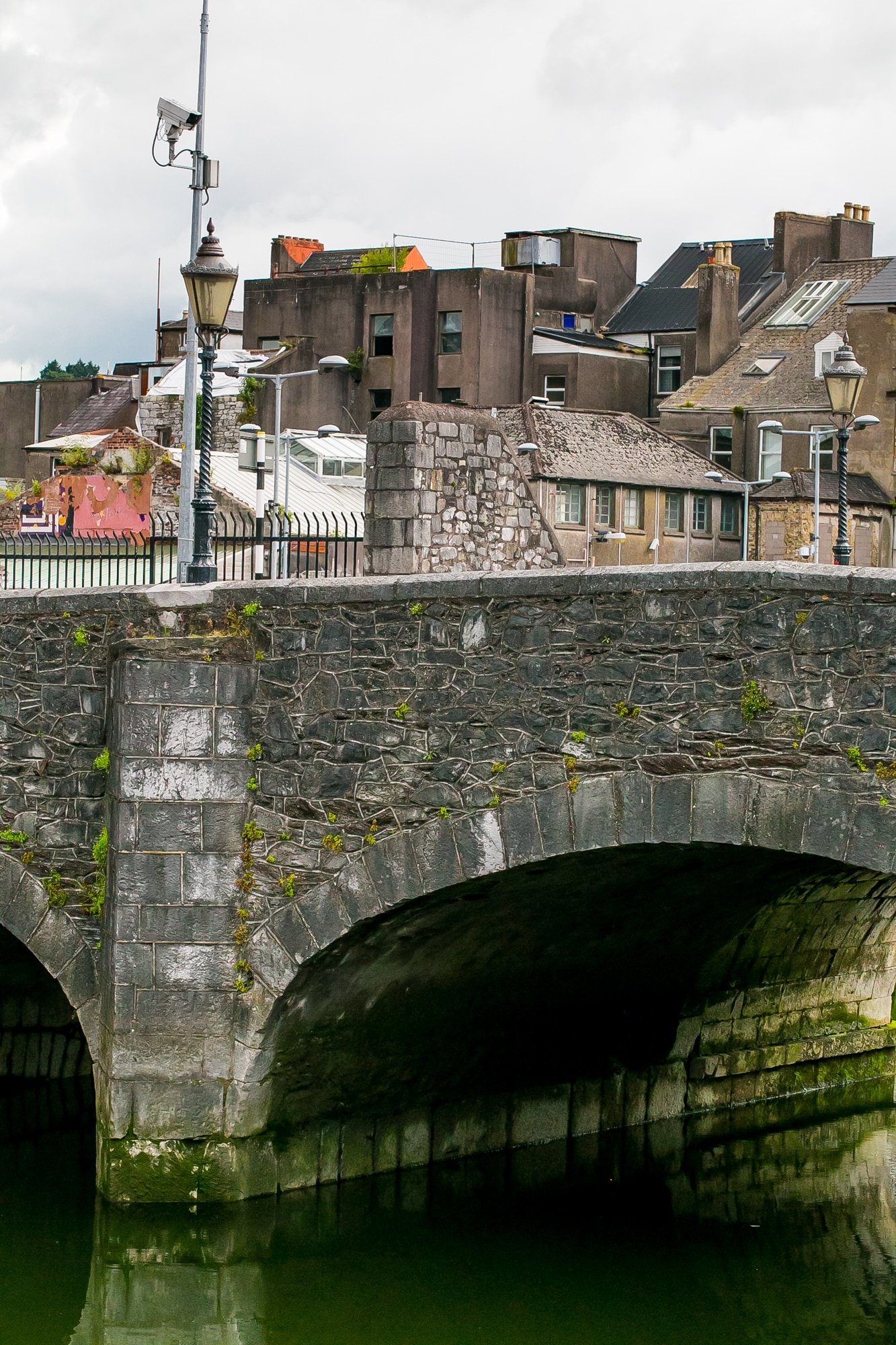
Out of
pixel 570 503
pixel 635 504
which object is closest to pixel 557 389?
pixel 635 504

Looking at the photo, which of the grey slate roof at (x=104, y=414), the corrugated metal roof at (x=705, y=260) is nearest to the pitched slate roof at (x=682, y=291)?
the corrugated metal roof at (x=705, y=260)

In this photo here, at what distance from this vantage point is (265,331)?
53.0 m

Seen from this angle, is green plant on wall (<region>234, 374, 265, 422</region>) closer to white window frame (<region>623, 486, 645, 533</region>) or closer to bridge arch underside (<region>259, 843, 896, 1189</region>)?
white window frame (<region>623, 486, 645, 533</region>)

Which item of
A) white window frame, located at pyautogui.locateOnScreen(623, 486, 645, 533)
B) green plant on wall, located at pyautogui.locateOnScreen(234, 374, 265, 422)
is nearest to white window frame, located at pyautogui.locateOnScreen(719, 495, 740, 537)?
white window frame, located at pyautogui.locateOnScreen(623, 486, 645, 533)

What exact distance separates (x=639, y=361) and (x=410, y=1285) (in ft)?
141

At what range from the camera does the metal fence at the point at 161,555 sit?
1405 centimetres

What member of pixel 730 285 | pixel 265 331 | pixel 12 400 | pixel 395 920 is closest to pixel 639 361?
pixel 730 285

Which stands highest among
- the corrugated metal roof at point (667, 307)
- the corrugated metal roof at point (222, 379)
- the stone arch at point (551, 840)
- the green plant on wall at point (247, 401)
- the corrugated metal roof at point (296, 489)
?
the corrugated metal roof at point (667, 307)

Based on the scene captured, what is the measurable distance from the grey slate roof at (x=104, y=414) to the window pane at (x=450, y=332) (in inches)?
350

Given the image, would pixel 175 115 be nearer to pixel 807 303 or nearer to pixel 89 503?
A: pixel 89 503

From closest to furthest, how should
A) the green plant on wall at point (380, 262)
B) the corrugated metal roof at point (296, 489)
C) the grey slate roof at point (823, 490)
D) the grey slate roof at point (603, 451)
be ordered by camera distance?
the corrugated metal roof at point (296, 489) → the grey slate roof at point (603, 451) → the grey slate roof at point (823, 490) → the green plant on wall at point (380, 262)

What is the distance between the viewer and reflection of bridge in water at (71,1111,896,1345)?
11828mm

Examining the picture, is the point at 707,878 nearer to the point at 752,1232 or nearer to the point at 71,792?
the point at 752,1232

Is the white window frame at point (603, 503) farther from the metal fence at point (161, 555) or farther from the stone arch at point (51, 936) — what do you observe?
the stone arch at point (51, 936)
